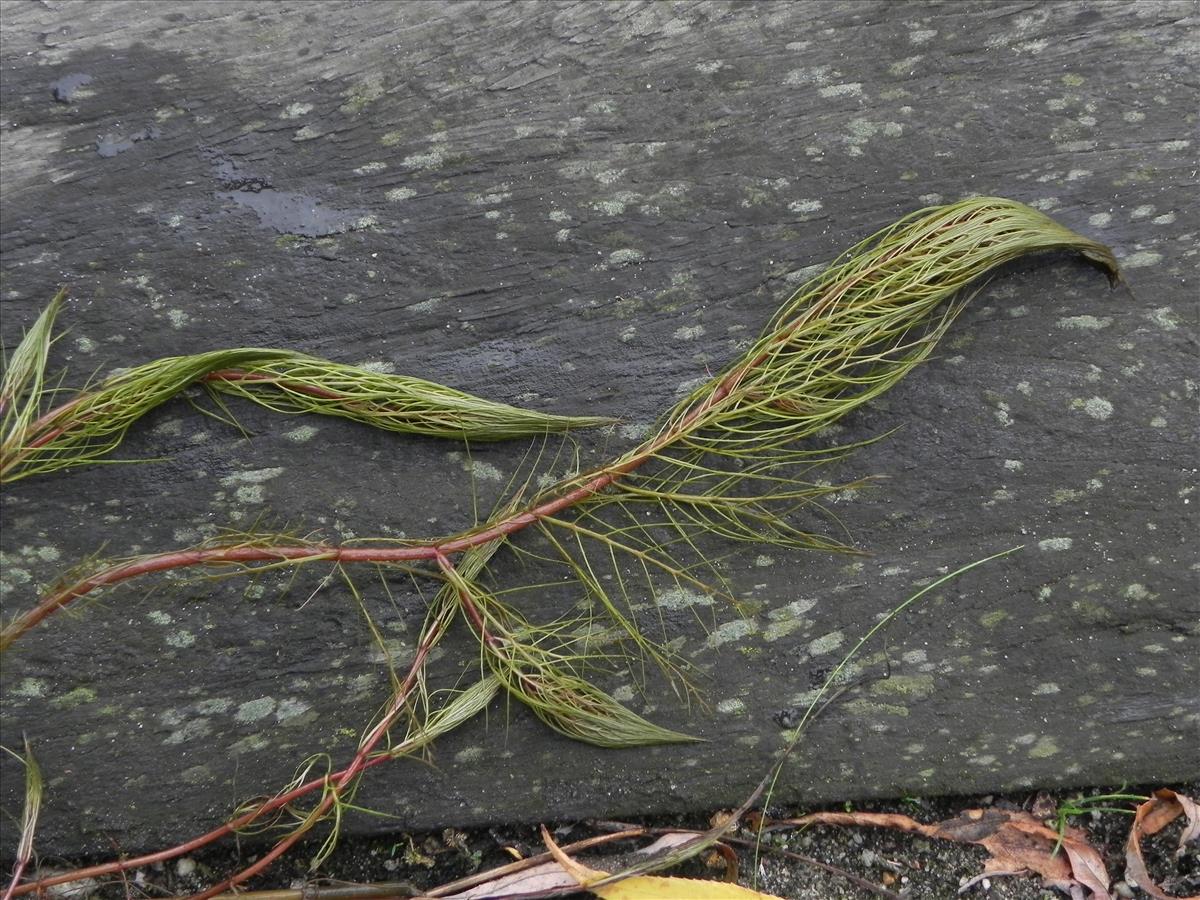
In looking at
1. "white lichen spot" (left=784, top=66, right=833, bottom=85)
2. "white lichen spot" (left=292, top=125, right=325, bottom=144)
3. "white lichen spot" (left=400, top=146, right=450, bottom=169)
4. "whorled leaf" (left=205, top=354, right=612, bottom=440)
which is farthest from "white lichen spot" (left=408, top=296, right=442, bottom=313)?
"white lichen spot" (left=784, top=66, right=833, bottom=85)

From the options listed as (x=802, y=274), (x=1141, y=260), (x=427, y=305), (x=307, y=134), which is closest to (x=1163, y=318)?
(x=1141, y=260)

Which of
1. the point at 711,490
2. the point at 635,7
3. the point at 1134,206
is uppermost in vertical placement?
the point at 635,7

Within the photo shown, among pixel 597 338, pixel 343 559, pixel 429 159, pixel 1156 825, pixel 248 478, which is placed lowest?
pixel 1156 825

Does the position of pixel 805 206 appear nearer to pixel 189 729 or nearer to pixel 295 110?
pixel 295 110

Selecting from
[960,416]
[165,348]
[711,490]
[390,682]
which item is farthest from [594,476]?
[165,348]

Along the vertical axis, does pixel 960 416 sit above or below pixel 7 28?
below

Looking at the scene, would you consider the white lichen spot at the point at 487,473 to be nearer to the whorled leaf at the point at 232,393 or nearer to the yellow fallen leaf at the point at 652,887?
the whorled leaf at the point at 232,393

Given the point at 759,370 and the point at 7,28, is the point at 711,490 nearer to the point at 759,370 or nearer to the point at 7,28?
the point at 759,370
